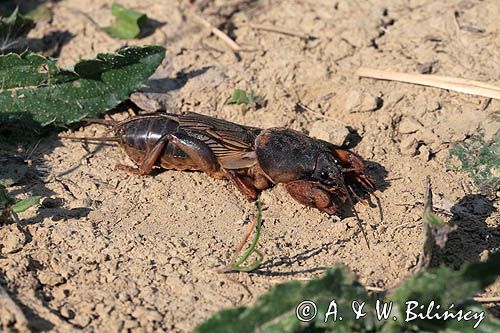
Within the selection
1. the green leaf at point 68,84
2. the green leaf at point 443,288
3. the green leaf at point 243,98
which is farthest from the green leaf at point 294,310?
the green leaf at point 68,84

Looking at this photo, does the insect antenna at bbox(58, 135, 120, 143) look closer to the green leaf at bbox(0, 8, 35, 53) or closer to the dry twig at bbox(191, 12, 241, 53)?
the green leaf at bbox(0, 8, 35, 53)

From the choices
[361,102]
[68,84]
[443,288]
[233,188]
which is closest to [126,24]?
[68,84]

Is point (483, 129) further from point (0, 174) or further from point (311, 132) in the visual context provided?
point (0, 174)

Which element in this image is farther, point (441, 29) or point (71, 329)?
point (441, 29)

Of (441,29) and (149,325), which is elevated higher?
(441,29)

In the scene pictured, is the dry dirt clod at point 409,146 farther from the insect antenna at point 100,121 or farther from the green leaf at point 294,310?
the insect antenna at point 100,121

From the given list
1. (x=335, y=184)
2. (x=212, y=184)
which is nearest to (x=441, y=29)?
(x=335, y=184)
